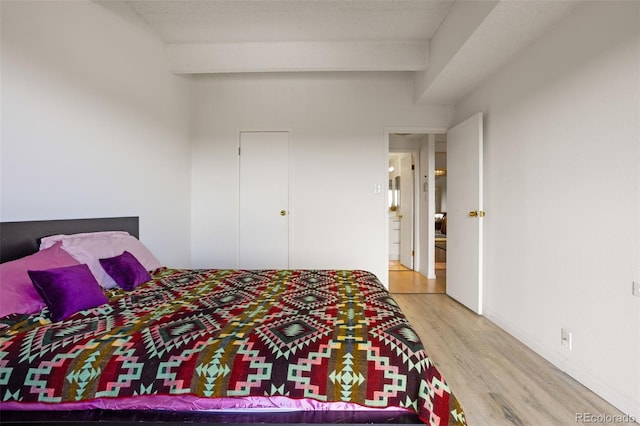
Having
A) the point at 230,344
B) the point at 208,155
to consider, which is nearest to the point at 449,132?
the point at 208,155

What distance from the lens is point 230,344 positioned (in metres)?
1.06

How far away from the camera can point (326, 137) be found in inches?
143

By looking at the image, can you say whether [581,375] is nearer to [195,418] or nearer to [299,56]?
[195,418]

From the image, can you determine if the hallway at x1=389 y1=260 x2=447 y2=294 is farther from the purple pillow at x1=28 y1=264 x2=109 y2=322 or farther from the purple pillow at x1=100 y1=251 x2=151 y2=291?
the purple pillow at x1=28 y1=264 x2=109 y2=322

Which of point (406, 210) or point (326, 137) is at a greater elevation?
point (326, 137)

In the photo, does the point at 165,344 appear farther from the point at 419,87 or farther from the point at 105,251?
the point at 419,87

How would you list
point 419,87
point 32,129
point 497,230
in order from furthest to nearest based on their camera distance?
point 419,87
point 497,230
point 32,129

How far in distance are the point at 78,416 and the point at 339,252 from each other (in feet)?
9.50

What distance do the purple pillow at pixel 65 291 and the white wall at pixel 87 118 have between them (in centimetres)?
57

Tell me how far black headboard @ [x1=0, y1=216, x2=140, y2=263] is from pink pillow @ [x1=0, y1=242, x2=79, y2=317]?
225mm

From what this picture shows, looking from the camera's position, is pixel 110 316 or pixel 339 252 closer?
pixel 110 316

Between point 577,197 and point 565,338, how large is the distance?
0.94m

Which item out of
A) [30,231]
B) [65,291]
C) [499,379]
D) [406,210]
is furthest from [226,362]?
[406,210]

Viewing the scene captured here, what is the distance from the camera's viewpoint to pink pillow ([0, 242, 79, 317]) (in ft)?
4.07
